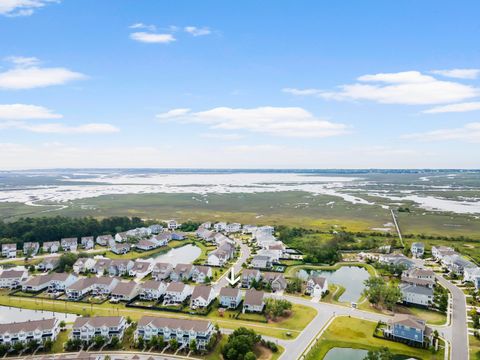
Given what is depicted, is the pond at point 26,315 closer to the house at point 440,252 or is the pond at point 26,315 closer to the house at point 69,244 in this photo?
the house at point 69,244

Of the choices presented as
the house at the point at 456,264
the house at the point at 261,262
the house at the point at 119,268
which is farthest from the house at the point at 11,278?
the house at the point at 456,264

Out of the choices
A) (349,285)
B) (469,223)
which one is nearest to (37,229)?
(349,285)

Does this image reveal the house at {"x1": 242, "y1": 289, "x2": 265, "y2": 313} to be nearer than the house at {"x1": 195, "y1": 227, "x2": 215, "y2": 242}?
Yes

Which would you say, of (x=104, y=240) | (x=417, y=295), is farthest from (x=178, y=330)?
(x=104, y=240)

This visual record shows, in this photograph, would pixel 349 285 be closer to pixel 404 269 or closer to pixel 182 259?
pixel 404 269

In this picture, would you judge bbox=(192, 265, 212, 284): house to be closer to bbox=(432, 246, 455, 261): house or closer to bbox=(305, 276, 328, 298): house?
bbox=(305, 276, 328, 298): house

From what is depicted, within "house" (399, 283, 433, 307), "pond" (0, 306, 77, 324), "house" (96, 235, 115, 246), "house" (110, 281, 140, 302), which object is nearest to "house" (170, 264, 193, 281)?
"house" (110, 281, 140, 302)

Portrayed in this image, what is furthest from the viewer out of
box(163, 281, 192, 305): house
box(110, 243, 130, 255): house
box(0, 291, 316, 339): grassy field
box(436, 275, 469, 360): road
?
box(110, 243, 130, 255): house
